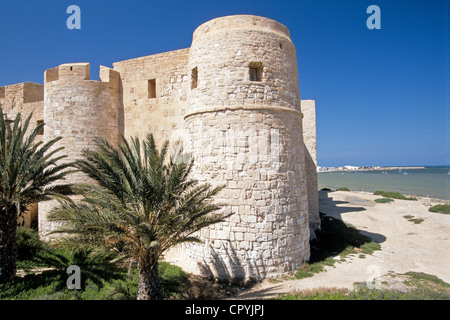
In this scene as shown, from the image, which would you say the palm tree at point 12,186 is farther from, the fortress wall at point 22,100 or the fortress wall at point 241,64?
the fortress wall at point 22,100

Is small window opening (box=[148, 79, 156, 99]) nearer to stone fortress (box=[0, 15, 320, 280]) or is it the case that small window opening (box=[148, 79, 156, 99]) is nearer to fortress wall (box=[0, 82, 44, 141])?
stone fortress (box=[0, 15, 320, 280])

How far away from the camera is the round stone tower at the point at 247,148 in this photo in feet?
23.3

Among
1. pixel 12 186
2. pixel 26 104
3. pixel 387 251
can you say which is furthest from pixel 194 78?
pixel 387 251

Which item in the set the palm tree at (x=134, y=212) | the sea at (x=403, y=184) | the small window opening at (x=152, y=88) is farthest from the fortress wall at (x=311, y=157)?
the sea at (x=403, y=184)

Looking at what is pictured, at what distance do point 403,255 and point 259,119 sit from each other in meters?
7.55

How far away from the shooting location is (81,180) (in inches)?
375

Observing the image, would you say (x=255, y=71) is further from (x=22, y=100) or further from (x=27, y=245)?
(x=22, y=100)

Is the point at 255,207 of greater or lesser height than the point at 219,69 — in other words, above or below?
below

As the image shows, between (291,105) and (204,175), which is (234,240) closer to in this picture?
(204,175)

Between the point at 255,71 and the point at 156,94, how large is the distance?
4.05 m

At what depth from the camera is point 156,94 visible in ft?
31.6

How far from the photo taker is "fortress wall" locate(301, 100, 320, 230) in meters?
11.8
